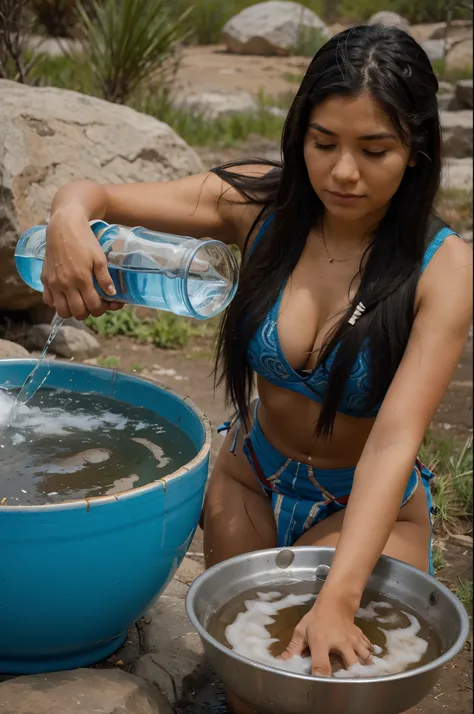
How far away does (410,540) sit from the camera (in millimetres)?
2584

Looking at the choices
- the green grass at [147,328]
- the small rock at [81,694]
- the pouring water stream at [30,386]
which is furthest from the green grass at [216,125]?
the small rock at [81,694]

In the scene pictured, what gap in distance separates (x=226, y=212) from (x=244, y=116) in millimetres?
7931

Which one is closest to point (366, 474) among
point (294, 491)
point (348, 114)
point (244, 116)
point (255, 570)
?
point (255, 570)

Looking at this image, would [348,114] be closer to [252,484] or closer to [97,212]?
[97,212]

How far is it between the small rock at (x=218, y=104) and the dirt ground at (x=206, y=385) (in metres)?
4.95

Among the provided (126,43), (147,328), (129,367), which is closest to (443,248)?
(129,367)

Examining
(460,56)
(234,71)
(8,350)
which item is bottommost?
(234,71)

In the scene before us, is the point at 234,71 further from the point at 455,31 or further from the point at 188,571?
the point at 188,571

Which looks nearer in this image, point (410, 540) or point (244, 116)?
point (410, 540)

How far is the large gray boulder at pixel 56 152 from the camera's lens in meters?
4.46

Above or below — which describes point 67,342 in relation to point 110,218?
below

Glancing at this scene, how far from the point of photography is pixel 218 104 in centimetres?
1090

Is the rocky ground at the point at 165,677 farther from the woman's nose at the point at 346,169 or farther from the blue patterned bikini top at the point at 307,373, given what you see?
the woman's nose at the point at 346,169

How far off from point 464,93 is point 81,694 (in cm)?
1070
